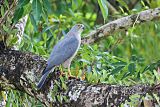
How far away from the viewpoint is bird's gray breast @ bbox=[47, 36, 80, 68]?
480cm

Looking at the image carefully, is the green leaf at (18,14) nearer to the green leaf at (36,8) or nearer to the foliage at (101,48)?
the foliage at (101,48)

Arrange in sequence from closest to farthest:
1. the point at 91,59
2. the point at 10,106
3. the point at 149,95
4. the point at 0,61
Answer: the point at 149,95, the point at 0,61, the point at 10,106, the point at 91,59

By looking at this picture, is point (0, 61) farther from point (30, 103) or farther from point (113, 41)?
point (113, 41)

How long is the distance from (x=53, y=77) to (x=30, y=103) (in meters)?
0.51

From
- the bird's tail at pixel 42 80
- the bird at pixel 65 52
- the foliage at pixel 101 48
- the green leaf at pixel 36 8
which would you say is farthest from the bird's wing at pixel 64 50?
the bird's tail at pixel 42 80

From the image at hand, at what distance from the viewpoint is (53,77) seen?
4191 millimetres

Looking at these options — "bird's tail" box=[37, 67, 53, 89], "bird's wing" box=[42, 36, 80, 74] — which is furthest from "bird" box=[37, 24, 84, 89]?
"bird's tail" box=[37, 67, 53, 89]

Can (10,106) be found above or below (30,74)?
below

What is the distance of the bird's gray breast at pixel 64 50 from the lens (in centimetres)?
480

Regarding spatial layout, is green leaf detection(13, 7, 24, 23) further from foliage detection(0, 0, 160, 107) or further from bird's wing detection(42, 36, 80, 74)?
bird's wing detection(42, 36, 80, 74)

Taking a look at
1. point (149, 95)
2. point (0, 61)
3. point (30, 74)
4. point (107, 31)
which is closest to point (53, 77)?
point (30, 74)

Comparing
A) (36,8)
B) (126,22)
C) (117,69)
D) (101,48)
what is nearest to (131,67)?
(117,69)

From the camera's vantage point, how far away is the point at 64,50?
5.02m

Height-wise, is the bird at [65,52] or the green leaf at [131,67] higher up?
the bird at [65,52]
